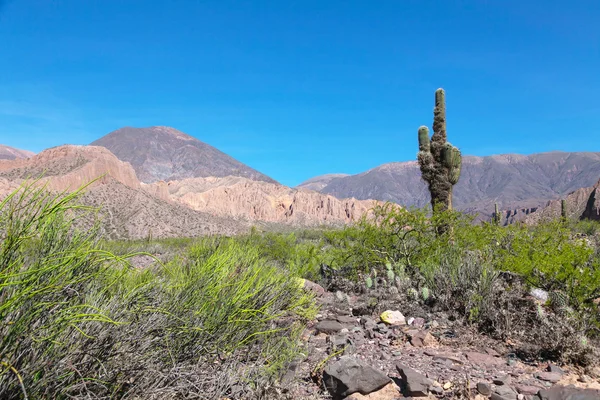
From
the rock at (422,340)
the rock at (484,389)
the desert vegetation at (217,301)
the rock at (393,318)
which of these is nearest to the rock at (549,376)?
the desert vegetation at (217,301)

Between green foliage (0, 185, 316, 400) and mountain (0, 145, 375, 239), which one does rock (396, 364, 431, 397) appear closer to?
green foliage (0, 185, 316, 400)

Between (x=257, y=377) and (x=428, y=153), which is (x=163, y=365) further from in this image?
(x=428, y=153)

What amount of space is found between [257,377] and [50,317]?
66.6 inches

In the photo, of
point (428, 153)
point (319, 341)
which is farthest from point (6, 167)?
point (319, 341)

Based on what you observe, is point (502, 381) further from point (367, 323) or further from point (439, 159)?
point (439, 159)

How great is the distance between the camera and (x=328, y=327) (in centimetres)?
540

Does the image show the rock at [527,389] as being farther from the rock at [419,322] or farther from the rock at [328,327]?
the rock at [328,327]

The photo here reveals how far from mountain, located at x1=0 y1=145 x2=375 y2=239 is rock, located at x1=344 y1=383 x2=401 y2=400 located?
2621 mm

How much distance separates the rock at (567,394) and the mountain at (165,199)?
3.97m

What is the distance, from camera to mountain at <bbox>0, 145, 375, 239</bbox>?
41.9m

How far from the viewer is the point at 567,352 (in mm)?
4289

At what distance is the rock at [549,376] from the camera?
392 cm

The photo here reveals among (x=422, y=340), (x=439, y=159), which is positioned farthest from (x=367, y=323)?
(x=439, y=159)

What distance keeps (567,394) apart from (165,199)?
2492 inches
